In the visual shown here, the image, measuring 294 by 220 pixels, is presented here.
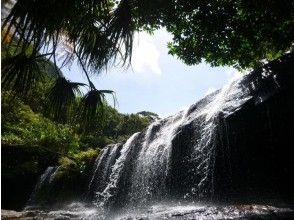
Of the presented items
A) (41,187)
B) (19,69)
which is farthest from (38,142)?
(19,69)

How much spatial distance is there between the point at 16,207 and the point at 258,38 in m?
11.2

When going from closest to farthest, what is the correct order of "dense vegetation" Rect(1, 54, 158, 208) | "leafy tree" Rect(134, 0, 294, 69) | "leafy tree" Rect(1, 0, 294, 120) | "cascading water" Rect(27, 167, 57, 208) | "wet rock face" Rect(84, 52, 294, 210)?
"leafy tree" Rect(1, 0, 294, 120) → "dense vegetation" Rect(1, 54, 158, 208) → "wet rock face" Rect(84, 52, 294, 210) → "leafy tree" Rect(134, 0, 294, 69) → "cascading water" Rect(27, 167, 57, 208)

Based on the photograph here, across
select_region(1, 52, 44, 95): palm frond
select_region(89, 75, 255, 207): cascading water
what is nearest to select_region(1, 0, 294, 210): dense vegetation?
select_region(1, 52, 44, 95): palm frond

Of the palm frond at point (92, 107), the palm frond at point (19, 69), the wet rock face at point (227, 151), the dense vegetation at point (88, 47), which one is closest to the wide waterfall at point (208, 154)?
the wet rock face at point (227, 151)

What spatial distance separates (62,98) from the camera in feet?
17.1

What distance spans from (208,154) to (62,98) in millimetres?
5092

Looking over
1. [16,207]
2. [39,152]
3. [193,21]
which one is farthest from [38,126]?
[193,21]

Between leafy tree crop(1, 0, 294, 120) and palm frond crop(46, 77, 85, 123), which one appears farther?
palm frond crop(46, 77, 85, 123)

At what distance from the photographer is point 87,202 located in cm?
1334

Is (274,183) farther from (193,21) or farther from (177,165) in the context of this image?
(193,21)

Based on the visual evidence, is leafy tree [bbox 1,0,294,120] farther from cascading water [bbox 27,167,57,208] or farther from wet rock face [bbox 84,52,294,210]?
cascading water [bbox 27,167,57,208]

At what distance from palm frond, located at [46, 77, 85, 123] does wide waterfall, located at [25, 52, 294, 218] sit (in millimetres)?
4583

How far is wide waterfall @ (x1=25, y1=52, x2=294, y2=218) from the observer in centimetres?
827

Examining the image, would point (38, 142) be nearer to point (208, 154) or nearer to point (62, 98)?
point (208, 154)
